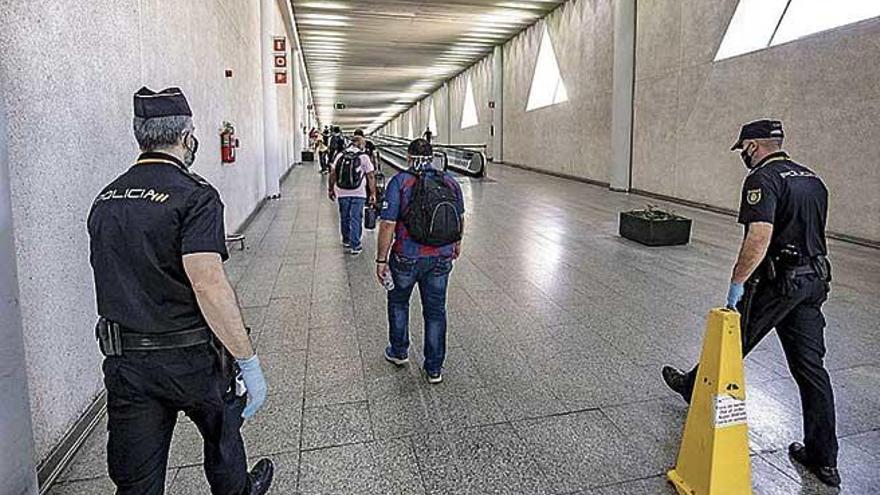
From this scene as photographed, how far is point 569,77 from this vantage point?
17219 millimetres

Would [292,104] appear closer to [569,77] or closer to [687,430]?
[569,77]

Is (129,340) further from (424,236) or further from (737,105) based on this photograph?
(737,105)

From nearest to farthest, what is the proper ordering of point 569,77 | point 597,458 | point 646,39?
point 597,458, point 646,39, point 569,77

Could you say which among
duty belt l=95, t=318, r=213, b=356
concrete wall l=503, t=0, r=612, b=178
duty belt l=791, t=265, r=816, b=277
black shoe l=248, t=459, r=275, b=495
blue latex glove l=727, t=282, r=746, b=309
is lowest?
black shoe l=248, t=459, r=275, b=495

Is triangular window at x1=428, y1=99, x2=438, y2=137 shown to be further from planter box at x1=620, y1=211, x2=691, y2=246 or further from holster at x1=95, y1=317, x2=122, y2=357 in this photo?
holster at x1=95, y1=317, x2=122, y2=357

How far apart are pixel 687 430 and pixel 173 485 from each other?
2108 mm

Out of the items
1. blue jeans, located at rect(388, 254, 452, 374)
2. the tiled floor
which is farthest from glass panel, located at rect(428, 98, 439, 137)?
blue jeans, located at rect(388, 254, 452, 374)

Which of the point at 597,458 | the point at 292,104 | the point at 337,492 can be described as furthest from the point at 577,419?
the point at 292,104

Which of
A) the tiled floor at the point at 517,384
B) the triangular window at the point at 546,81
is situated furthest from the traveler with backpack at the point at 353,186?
the triangular window at the point at 546,81

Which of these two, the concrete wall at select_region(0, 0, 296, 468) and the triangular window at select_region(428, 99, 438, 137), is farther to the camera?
the triangular window at select_region(428, 99, 438, 137)

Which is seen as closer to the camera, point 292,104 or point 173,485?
point 173,485

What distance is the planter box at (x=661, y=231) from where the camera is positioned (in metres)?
7.55

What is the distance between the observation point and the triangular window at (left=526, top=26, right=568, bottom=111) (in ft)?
60.3

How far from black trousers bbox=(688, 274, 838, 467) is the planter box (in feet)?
16.7
